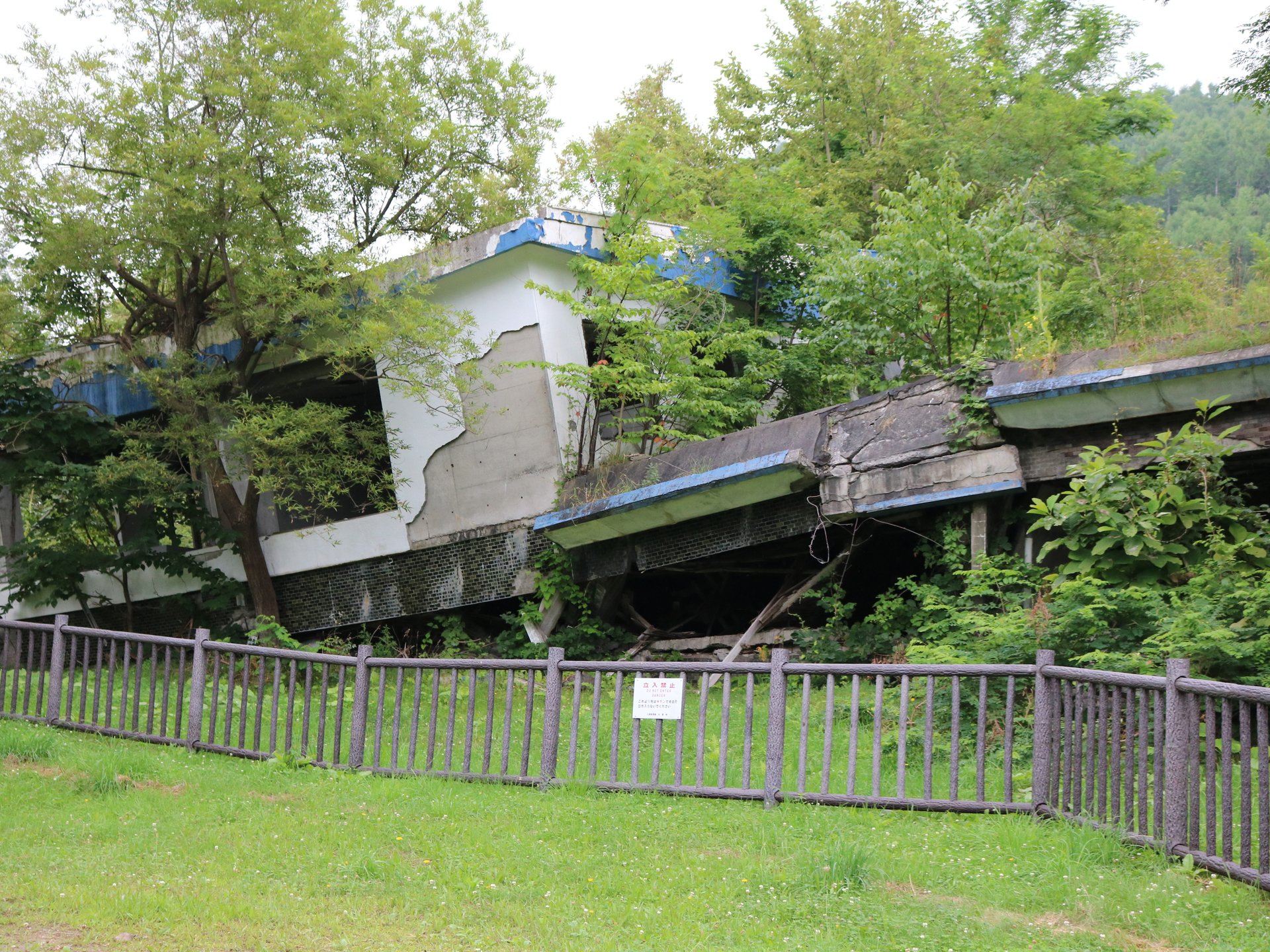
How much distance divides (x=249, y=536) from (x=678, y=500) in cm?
674

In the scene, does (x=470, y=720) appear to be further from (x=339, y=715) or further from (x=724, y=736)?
(x=724, y=736)

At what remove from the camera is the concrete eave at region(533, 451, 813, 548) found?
11.6 meters

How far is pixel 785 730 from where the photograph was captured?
29.8 feet

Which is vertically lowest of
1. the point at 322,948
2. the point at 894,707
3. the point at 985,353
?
the point at 322,948

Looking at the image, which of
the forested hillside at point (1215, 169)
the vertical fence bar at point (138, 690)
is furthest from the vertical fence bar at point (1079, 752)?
the forested hillside at point (1215, 169)

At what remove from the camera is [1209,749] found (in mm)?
5898

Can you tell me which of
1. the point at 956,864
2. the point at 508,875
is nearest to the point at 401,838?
the point at 508,875

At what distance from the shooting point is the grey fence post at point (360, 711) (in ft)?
29.6

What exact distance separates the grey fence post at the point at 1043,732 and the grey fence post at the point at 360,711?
16.6 ft

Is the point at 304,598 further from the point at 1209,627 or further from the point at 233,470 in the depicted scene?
the point at 1209,627

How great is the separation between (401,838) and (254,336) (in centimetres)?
950

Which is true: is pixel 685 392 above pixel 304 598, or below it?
above

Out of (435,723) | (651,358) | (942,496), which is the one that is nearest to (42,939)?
(435,723)

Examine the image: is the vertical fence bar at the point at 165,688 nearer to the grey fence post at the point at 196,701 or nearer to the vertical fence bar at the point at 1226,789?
the grey fence post at the point at 196,701
